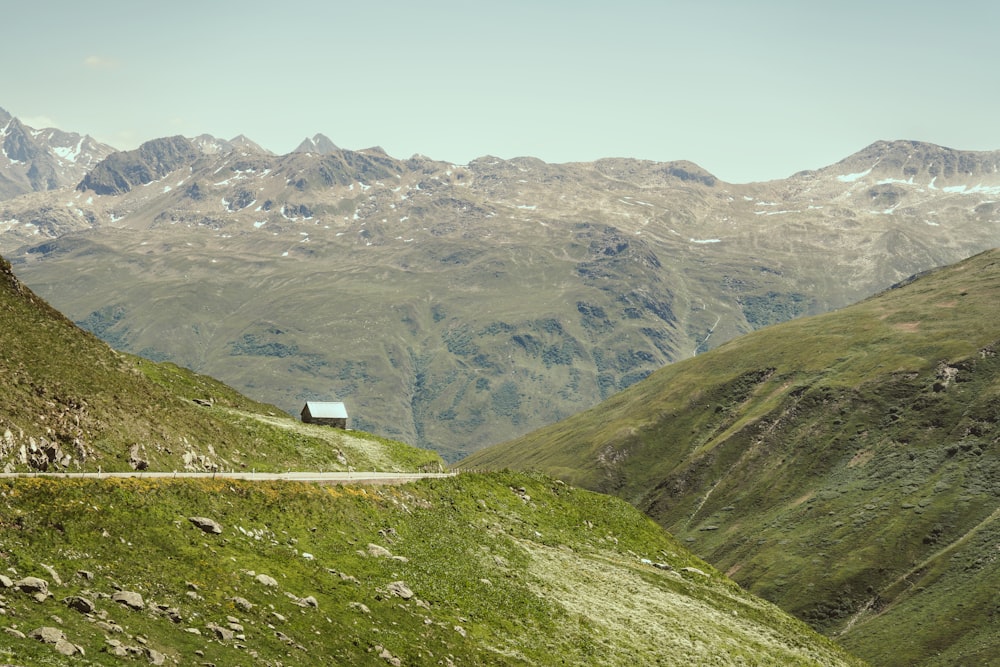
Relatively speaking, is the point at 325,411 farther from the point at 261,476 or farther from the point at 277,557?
the point at 277,557

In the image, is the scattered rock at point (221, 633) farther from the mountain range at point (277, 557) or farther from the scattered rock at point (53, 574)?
the scattered rock at point (53, 574)

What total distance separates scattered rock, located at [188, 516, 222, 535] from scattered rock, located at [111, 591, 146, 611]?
A: 1243 cm

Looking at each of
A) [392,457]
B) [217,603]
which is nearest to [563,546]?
[392,457]

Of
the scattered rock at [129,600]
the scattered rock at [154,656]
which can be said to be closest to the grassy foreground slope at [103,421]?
the scattered rock at [129,600]

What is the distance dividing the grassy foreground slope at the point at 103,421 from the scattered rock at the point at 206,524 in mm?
11225

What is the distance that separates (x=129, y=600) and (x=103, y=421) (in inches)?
1123

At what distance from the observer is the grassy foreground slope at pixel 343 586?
37.4 meters

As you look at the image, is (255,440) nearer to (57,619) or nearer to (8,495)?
(8,495)

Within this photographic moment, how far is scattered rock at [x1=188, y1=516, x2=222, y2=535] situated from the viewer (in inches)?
2004

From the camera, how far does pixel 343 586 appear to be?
5138 centimetres

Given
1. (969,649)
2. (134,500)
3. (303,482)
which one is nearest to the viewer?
(134,500)

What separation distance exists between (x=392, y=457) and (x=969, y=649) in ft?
500

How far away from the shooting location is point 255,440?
8181 cm

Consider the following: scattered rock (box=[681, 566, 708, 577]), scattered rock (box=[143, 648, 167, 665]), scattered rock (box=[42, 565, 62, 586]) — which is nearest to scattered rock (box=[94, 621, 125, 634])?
scattered rock (box=[143, 648, 167, 665])
